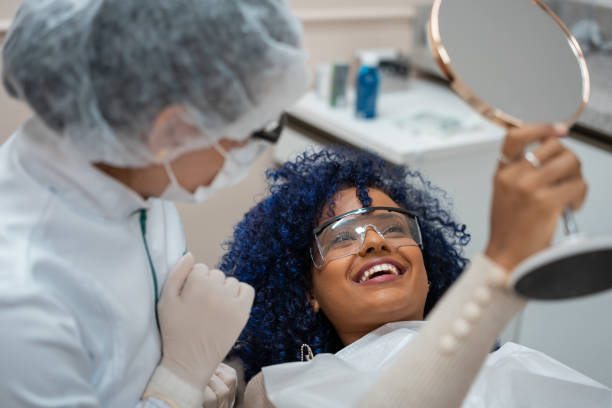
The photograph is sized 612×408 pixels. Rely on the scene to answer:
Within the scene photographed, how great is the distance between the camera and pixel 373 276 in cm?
145

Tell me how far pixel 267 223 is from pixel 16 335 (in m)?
0.80

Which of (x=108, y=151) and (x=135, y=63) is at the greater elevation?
(x=135, y=63)

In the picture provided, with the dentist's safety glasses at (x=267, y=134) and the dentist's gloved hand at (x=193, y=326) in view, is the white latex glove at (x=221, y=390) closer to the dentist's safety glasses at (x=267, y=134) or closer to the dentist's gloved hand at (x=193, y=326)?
the dentist's gloved hand at (x=193, y=326)

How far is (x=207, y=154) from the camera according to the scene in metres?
0.91

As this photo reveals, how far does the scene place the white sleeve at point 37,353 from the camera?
81cm

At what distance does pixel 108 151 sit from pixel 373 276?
0.79m

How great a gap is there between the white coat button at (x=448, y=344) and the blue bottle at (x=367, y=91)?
172 cm

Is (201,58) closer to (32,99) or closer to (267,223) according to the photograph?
(32,99)

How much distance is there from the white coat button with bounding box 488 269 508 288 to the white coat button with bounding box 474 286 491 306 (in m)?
0.01

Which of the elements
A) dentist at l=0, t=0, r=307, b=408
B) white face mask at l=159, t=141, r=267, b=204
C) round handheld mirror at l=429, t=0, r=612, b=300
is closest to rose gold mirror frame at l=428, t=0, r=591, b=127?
round handheld mirror at l=429, t=0, r=612, b=300

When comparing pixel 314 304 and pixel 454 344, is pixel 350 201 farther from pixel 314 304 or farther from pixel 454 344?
pixel 454 344

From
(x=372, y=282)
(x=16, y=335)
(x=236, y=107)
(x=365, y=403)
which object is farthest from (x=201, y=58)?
(x=372, y=282)

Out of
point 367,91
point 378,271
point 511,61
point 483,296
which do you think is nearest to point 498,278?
point 483,296

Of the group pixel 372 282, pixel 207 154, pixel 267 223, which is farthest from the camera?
pixel 267 223
